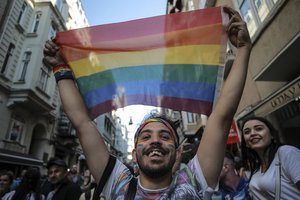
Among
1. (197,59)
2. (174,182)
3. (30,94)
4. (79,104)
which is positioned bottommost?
(174,182)

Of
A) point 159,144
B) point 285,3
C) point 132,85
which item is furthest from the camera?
point 285,3

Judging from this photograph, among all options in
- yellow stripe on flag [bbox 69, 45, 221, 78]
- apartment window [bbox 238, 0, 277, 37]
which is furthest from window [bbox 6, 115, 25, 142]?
apartment window [bbox 238, 0, 277, 37]

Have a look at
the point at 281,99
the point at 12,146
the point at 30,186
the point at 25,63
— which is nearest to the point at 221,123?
the point at 30,186

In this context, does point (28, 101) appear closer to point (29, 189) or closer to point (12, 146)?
point (12, 146)

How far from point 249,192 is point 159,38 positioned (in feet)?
6.15

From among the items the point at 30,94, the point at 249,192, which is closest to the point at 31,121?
the point at 30,94

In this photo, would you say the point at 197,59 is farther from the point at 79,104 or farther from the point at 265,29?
the point at 265,29

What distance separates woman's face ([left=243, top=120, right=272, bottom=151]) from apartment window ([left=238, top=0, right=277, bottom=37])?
5.01m

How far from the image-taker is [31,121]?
1625 cm

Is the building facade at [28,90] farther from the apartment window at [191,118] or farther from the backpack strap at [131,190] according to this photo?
the backpack strap at [131,190]

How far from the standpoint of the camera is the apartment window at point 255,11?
6.42 m

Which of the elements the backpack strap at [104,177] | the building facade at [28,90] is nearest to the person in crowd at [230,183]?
the backpack strap at [104,177]

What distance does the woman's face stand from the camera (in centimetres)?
235

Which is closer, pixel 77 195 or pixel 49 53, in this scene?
pixel 49 53
